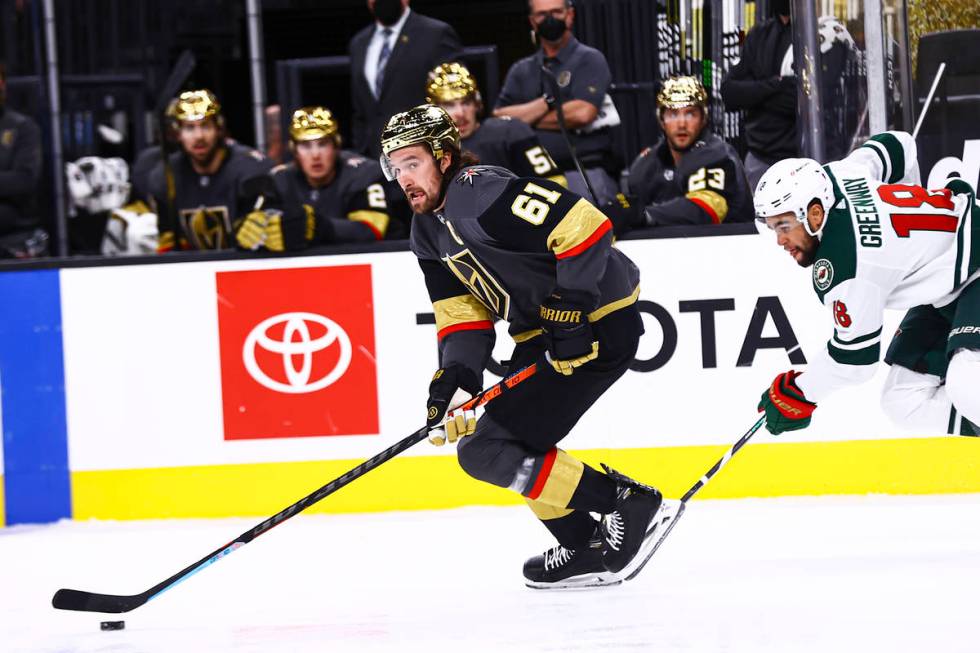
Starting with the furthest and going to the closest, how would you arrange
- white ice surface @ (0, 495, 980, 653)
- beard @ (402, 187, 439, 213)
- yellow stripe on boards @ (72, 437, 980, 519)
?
yellow stripe on boards @ (72, 437, 980, 519) < beard @ (402, 187, 439, 213) < white ice surface @ (0, 495, 980, 653)

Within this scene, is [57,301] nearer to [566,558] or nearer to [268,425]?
[268,425]

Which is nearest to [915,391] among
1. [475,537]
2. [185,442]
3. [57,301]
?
[475,537]

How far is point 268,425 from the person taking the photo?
4.74 m

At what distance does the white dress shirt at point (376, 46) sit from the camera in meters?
5.41

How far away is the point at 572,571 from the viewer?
3568 mm

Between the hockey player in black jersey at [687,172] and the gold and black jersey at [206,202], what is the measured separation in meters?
1.42

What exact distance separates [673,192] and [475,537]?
1.48 meters

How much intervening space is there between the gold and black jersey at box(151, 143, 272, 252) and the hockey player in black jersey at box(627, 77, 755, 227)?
1.42 m

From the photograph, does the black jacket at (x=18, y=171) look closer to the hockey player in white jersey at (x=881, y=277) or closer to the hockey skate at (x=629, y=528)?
the hockey skate at (x=629, y=528)

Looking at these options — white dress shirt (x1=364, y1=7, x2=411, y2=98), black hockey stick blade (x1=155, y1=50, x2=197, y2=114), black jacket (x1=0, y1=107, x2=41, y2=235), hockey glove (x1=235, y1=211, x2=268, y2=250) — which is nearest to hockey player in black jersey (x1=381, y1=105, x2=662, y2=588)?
hockey glove (x1=235, y1=211, x2=268, y2=250)

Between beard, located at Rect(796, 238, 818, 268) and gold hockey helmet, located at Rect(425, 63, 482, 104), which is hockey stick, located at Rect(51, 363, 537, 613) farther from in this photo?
gold hockey helmet, located at Rect(425, 63, 482, 104)

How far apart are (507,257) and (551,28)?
1.99 m

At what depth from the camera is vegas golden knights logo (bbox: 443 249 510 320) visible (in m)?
3.40

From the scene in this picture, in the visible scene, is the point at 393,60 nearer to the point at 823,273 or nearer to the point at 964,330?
the point at 823,273
